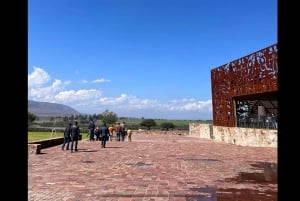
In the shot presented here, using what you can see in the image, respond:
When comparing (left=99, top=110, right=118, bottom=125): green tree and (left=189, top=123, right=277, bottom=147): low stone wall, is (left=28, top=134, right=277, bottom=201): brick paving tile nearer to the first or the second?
(left=189, top=123, right=277, bottom=147): low stone wall

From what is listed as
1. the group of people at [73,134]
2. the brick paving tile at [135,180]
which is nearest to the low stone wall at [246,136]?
the brick paving tile at [135,180]

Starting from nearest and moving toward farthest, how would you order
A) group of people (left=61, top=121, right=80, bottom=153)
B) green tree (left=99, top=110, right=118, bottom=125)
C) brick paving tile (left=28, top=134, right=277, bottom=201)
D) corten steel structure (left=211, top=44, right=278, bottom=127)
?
brick paving tile (left=28, top=134, right=277, bottom=201) → group of people (left=61, top=121, right=80, bottom=153) → corten steel structure (left=211, top=44, right=278, bottom=127) → green tree (left=99, top=110, right=118, bottom=125)

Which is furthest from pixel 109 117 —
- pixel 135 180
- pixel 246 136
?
pixel 135 180

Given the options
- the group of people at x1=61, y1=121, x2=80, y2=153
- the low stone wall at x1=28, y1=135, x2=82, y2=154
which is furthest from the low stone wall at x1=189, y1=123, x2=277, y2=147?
the low stone wall at x1=28, y1=135, x2=82, y2=154

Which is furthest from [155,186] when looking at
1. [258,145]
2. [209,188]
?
[258,145]

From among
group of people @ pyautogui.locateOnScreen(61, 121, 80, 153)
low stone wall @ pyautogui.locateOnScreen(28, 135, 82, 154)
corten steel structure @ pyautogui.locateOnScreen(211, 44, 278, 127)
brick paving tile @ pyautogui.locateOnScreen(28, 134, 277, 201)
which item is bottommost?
brick paving tile @ pyautogui.locateOnScreen(28, 134, 277, 201)

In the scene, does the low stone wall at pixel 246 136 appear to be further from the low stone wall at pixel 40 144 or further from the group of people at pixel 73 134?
the low stone wall at pixel 40 144

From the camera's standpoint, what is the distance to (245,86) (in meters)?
27.9

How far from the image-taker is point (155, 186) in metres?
10.2

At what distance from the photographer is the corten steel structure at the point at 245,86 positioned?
80.3 feet

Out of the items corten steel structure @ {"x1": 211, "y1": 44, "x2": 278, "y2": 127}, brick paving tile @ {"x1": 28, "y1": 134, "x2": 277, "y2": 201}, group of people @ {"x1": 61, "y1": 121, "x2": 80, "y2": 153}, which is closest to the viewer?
brick paving tile @ {"x1": 28, "y1": 134, "x2": 277, "y2": 201}

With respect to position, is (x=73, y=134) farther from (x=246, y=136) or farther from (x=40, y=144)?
(x=246, y=136)

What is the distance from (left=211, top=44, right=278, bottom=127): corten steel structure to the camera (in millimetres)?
24484

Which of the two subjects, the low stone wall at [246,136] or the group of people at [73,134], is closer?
the group of people at [73,134]
